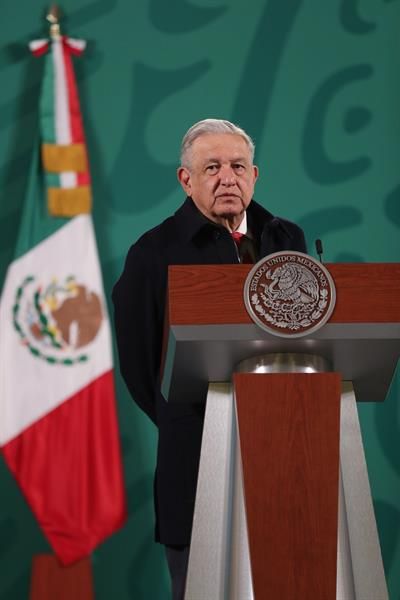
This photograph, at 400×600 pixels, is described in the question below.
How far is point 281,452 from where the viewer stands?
1933mm

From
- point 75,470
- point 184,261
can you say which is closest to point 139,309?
point 184,261

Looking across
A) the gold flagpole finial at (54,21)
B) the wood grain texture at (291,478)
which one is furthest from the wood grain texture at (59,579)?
the wood grain texture at (291,478)

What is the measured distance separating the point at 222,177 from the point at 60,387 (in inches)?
76.6

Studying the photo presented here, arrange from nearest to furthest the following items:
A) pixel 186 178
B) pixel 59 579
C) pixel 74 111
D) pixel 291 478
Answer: pixel 291 478 → pixel 186 178 → pixel 59 579 → pixel 74 111

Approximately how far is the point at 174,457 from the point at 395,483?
7.31 feet

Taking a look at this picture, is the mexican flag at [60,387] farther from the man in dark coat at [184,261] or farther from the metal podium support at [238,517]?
the metal podium support at [238,517]

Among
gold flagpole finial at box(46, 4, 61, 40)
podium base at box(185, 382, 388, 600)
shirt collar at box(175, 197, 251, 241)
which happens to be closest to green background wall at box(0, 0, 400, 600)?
gold flagpole finial at box(46, 4, 61, 40)

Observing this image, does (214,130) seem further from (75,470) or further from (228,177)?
(75,470)

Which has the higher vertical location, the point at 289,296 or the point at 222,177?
the point at 222,177

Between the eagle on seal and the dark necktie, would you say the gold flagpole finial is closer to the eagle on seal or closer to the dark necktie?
the dark necktie

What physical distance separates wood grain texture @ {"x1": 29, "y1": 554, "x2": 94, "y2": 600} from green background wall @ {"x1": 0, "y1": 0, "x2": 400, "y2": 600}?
48cm

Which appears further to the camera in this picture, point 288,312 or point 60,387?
point 60,387

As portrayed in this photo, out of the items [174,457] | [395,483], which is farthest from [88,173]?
[174,457]

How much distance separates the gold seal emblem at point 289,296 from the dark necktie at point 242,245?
0.54 meters
